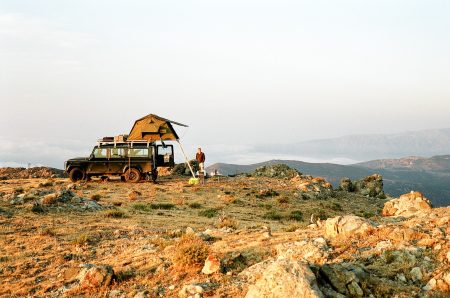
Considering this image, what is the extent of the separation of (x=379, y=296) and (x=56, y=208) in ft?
54.0

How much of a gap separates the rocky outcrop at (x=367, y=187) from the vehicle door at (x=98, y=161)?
2358cm

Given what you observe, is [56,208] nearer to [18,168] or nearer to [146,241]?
[146,241]

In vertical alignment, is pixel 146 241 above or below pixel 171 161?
below

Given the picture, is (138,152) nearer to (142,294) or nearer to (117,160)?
(117,160)

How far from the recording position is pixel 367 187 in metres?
40.6

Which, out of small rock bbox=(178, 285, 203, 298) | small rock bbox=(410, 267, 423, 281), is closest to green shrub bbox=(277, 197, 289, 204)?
small rock bbox=(410, 267, 423, 281)

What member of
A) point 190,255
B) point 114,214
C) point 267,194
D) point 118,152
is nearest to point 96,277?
point 190,255

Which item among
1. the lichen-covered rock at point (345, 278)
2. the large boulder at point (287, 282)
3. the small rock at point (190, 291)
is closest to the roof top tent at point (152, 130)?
the small rock at point (190, 291)

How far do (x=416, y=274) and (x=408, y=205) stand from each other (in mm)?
14494

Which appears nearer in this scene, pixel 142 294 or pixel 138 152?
pixel 142 294

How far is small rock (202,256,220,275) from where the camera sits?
27.1 feet

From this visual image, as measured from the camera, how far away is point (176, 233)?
42.9ft

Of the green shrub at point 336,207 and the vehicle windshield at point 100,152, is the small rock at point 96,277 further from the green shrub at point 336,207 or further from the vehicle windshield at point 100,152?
the vehicle windshield at point 100,152

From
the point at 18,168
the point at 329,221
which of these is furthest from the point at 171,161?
the point at 18,168
